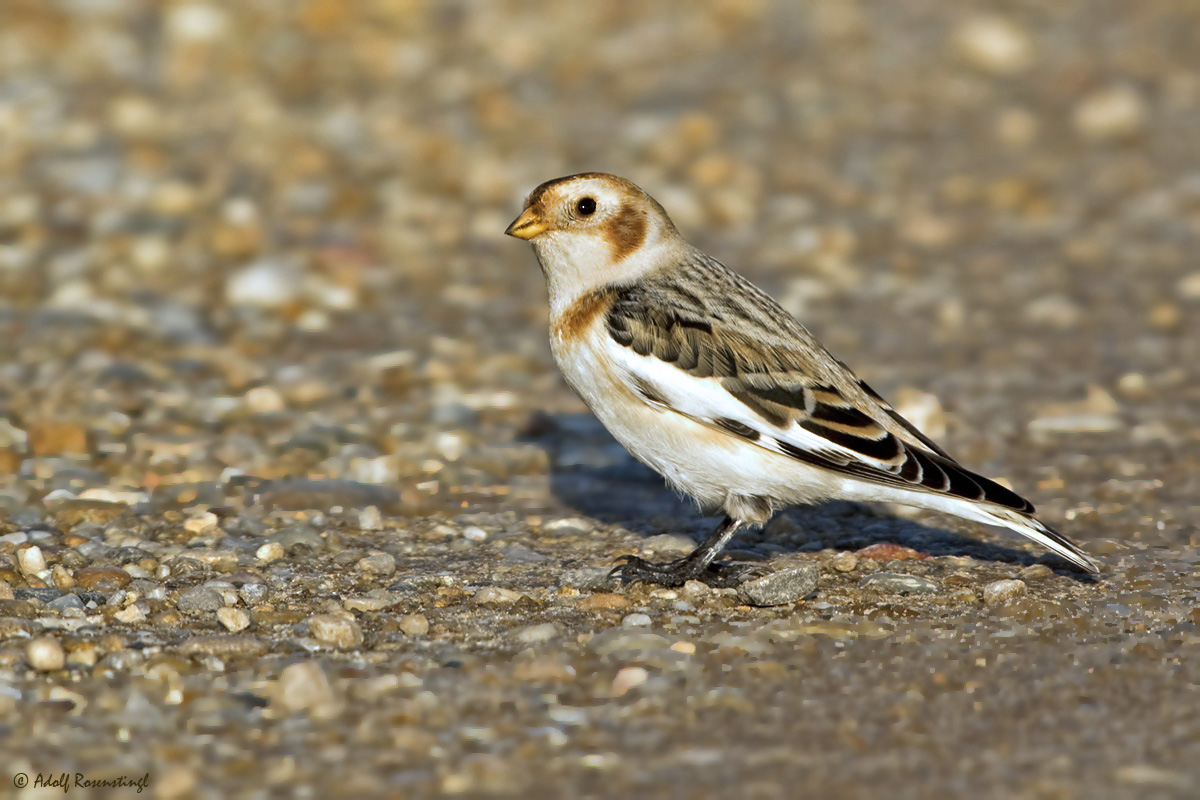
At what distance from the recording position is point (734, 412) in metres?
4.08

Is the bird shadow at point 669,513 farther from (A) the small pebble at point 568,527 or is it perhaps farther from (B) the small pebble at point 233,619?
(B) the small pebble at point 233,619

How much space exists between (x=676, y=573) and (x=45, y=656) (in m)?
1.72

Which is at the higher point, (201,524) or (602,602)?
(602,602)

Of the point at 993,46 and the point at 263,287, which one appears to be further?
the point at 993,46

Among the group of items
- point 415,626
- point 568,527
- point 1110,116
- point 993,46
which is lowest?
point 415,626

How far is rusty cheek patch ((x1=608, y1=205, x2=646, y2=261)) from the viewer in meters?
4.52

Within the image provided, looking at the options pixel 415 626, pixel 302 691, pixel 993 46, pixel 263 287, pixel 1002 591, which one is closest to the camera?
pixel 302 691

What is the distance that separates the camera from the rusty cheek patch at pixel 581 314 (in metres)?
4.29

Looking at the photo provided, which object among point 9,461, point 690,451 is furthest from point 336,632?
point 9,461

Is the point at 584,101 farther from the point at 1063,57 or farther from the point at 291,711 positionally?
the point at 291,711

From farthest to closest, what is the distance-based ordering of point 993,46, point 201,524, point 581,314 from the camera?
1. point 993,46
2. point 201,524
3. point 581,314

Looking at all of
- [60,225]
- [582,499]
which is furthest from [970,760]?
[60,225]

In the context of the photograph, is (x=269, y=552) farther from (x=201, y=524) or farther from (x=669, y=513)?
(x=669, y=513)

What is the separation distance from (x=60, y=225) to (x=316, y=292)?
1430 mm
